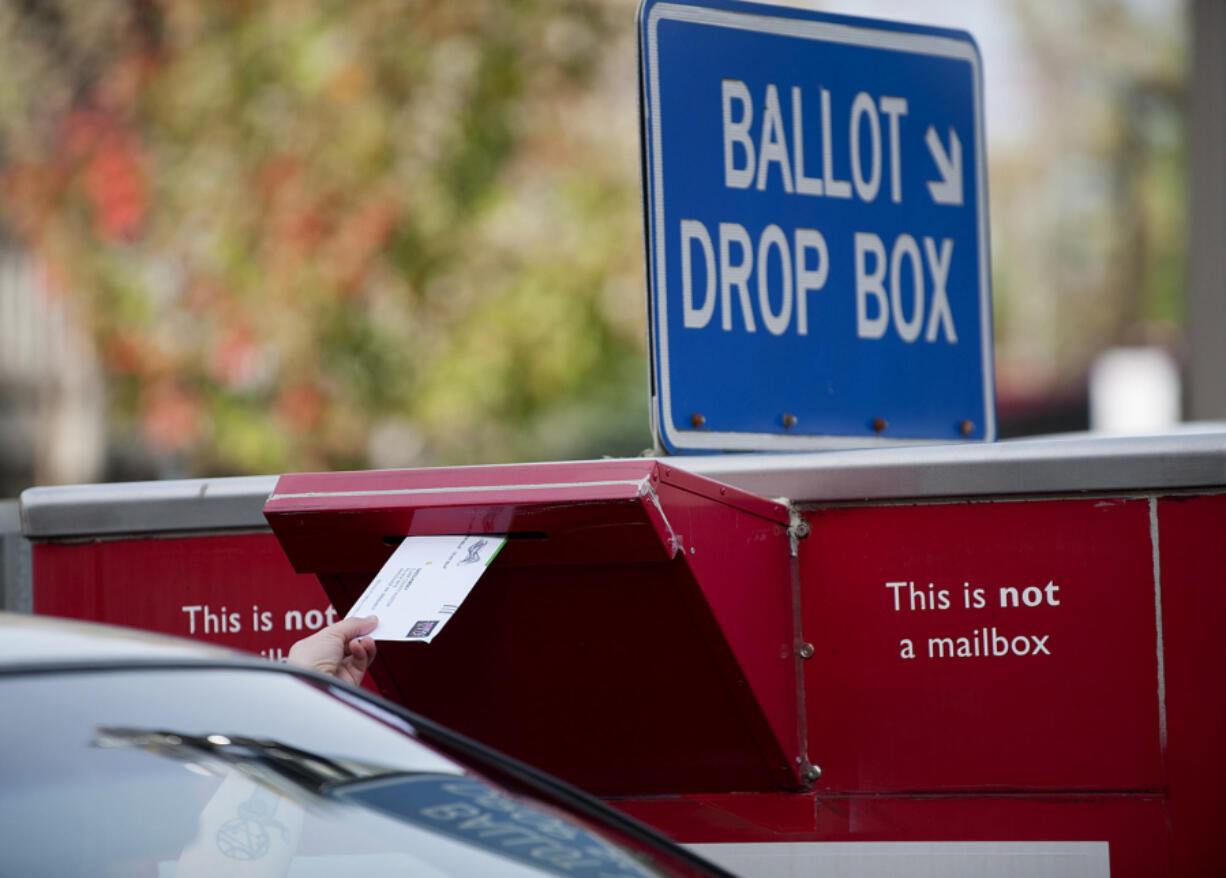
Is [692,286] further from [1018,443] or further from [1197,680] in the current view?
[1197,680]

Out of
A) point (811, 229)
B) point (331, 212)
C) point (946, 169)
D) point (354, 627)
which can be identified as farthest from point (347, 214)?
point (354, 627)

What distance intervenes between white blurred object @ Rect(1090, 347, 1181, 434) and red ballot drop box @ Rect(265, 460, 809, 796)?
16993mm

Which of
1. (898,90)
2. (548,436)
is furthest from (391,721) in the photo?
(548,436)

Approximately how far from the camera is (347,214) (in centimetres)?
1002

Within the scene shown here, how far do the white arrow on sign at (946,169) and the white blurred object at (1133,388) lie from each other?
1588 centimetres

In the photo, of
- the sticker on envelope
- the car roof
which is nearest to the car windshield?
the car roof

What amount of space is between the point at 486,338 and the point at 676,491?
24.5 feet

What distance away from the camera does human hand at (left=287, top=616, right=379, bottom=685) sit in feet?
8.73

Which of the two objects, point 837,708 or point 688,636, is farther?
point 837,708

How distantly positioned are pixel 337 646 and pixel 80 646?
78 cm

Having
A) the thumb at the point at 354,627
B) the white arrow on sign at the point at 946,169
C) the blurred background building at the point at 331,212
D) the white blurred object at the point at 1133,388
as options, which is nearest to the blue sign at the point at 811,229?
the white arrow on sign at the point at 946,169

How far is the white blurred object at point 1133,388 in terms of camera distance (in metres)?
19.7

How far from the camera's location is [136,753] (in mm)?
1889

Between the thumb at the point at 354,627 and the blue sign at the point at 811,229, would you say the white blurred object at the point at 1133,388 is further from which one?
the thumb at the point at 354,627
